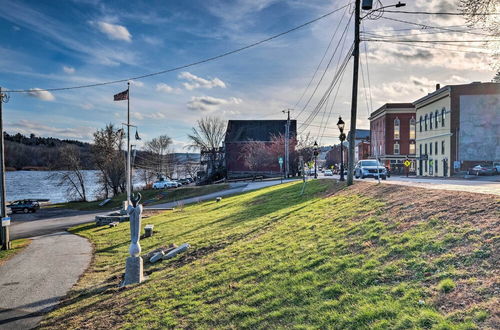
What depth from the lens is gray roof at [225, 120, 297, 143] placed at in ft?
220

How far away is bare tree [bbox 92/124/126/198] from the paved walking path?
4113 centimetres

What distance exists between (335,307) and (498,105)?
152 ft

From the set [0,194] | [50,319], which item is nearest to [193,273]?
[50,319]

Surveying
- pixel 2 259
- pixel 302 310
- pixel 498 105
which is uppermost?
pixel 498 105

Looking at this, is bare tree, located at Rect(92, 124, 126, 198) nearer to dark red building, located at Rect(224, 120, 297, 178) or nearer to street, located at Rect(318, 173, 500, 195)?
dark red building, located at Rect(224, 120, 297, 178)

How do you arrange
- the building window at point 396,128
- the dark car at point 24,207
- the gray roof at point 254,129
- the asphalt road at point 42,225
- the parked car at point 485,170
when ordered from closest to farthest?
the asphalt road at point 42,225 < the parked car at point 485,170 < the dark car at point 24,207 < the building window at point 396,128 < the gray roof at point 254,129

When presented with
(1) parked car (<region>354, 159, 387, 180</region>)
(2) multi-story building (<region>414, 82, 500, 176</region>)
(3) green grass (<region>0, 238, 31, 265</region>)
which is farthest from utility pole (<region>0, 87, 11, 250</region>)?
(2) multi-story building (<region>414, 82, 500, 176</region>)

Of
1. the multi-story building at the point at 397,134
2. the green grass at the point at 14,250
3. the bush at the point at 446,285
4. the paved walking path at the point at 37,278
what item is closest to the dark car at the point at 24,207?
the green grass at the point at 14,250

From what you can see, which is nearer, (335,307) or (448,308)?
(448,308)

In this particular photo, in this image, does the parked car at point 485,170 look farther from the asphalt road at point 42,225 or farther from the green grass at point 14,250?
the green grass at point 14,250

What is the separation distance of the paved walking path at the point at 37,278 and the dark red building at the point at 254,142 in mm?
45295

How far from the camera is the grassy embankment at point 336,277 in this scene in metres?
4.75

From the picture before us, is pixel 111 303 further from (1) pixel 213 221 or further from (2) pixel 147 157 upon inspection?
(2) pixel 147 157

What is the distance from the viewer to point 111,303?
26.3 ft
